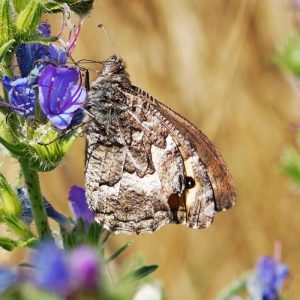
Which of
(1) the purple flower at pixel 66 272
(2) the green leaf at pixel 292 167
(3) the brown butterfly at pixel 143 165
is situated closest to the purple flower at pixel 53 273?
(1) the purple flower at pixel 66 272

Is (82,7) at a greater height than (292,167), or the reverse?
(292,167)

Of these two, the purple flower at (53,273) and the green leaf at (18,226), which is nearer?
the purple flower at (53,273)

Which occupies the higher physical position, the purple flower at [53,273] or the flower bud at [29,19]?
the flower bud at [29,19]

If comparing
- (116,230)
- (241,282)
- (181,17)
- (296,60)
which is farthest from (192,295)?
(116,230)

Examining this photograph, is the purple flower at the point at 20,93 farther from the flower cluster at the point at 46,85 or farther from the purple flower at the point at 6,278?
the purple flower at the point at 6,278

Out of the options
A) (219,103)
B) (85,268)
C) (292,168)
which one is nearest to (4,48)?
(85,268)

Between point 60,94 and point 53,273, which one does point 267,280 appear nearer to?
point 60,94

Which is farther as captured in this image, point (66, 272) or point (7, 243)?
point (7, 243)
